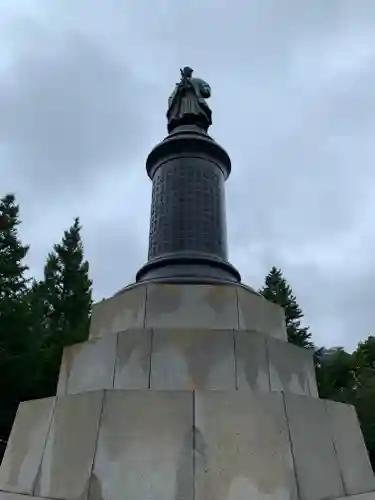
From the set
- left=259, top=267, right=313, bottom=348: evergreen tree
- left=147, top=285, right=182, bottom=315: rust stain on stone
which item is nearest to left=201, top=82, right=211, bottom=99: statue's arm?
left=147, top=285, right=182, bottom=315: rust stain on stone

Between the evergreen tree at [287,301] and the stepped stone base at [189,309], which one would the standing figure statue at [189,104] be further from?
the evergreen tree at [287,301]

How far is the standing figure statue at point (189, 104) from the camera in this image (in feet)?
22.2

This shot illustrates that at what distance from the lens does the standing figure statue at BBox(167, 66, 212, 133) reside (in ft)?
22.2

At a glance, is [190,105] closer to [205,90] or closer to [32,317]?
[205,90]

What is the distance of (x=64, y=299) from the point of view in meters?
24.6

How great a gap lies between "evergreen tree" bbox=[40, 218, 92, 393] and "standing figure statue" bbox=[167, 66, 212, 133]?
13610 mm

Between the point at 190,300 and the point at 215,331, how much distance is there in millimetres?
601

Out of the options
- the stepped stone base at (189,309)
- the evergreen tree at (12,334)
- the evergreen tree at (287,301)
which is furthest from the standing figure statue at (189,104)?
the evergreen tree at (287,301)

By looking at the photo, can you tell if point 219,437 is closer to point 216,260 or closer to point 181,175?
point 216,260

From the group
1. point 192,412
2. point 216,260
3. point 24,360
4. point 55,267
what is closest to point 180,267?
point 216,260

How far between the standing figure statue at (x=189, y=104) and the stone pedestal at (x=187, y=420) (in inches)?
122

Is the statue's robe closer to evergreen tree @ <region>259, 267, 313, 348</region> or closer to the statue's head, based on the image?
the statue's head

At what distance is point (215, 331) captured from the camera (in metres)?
4.33

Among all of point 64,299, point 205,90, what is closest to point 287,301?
point 64,299
